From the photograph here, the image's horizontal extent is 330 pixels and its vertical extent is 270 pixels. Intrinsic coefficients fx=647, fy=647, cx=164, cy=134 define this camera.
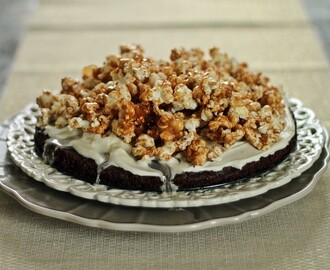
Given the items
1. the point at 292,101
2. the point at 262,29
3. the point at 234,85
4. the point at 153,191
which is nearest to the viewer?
the point at 153,191

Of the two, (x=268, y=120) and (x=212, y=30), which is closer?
(x=268, y=120)

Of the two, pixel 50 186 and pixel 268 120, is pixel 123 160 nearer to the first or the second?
pixel 50 186

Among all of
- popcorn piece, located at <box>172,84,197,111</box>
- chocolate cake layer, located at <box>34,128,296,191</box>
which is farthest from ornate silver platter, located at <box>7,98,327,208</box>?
popcorn piece, located at <box>172,84,197,111</box>

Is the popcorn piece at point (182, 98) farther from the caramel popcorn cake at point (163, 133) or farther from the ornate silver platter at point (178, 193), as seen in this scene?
the ornate silver platter at point (178, 193)

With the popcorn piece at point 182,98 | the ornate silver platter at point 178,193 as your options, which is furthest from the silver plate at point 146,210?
the popcorn piece at point 182,98

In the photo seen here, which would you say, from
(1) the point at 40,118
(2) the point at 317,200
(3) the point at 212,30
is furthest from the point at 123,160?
(3) the point at 212,30

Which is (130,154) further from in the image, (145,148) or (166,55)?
(166,55)

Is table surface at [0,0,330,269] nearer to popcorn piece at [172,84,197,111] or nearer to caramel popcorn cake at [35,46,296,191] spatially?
caramel popcorn cake at [35,46,296,191]
